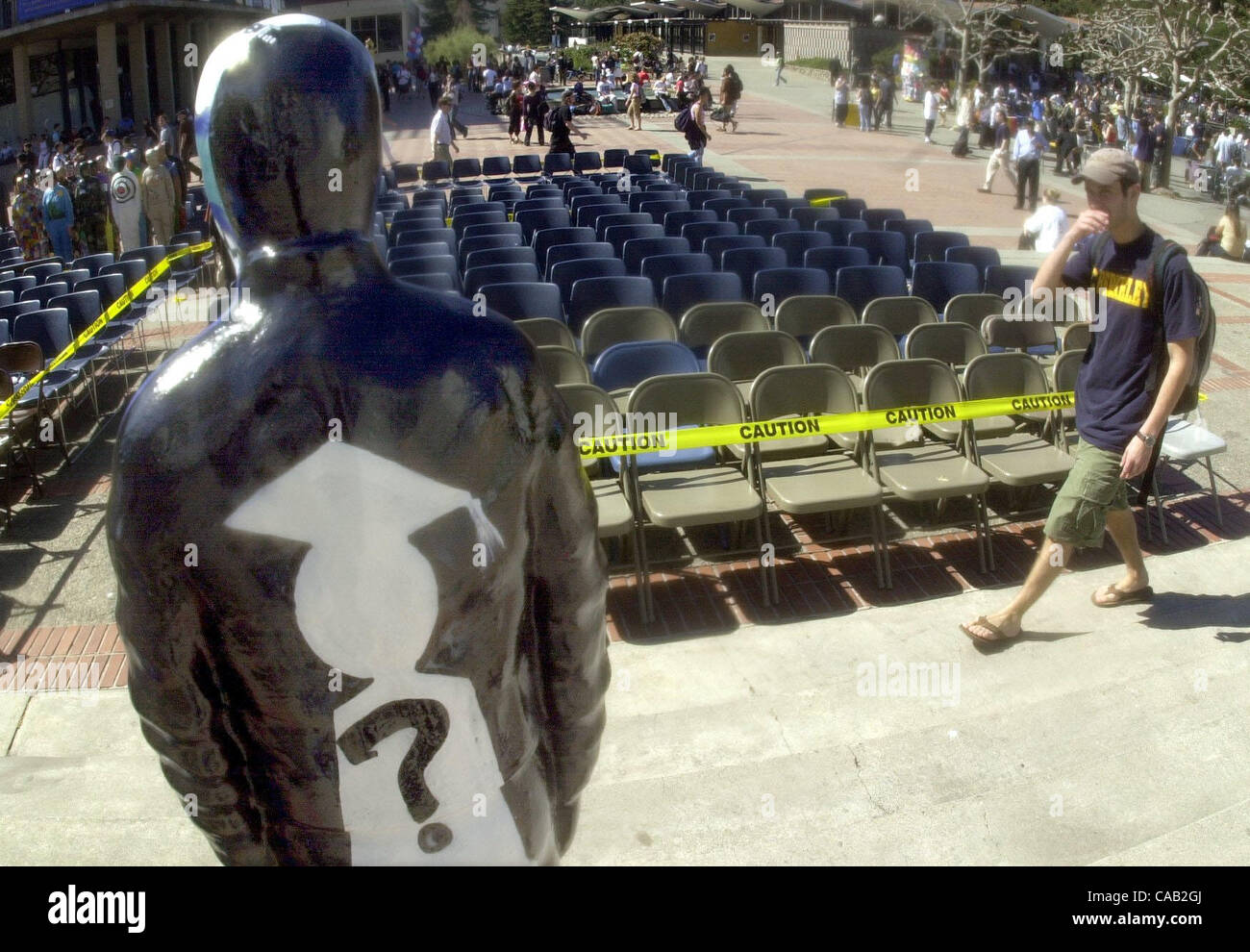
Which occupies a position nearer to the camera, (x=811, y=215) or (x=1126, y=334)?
(x=1126, y=334)

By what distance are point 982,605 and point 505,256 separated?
5727mm

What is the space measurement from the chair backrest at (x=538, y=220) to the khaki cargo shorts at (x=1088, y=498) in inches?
326

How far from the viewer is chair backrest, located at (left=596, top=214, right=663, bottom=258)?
1085 centimetres

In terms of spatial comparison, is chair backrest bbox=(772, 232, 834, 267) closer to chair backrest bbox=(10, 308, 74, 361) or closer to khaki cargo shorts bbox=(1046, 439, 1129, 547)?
khaki cargo shorts bbox=(1046, 439, 1129, 547)

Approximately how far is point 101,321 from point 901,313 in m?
6.42

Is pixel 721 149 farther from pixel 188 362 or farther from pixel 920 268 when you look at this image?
pixel 188 362

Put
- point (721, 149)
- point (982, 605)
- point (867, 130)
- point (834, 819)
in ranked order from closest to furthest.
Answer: point (834, 819), point (982, 605), point (721, 149), point (867, 130)

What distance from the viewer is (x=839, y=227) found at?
11336 mm

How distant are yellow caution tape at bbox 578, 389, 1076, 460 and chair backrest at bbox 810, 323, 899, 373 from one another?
1.15 metres

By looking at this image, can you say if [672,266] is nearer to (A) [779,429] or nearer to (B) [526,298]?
(B) [526,298]

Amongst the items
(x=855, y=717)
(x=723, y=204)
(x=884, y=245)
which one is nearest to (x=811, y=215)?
(x=723, y=204)

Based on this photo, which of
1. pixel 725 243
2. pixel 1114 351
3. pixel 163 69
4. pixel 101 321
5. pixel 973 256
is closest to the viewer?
pixel 1114 351

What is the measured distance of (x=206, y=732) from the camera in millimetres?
1344

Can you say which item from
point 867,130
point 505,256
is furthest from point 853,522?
point 867,130
